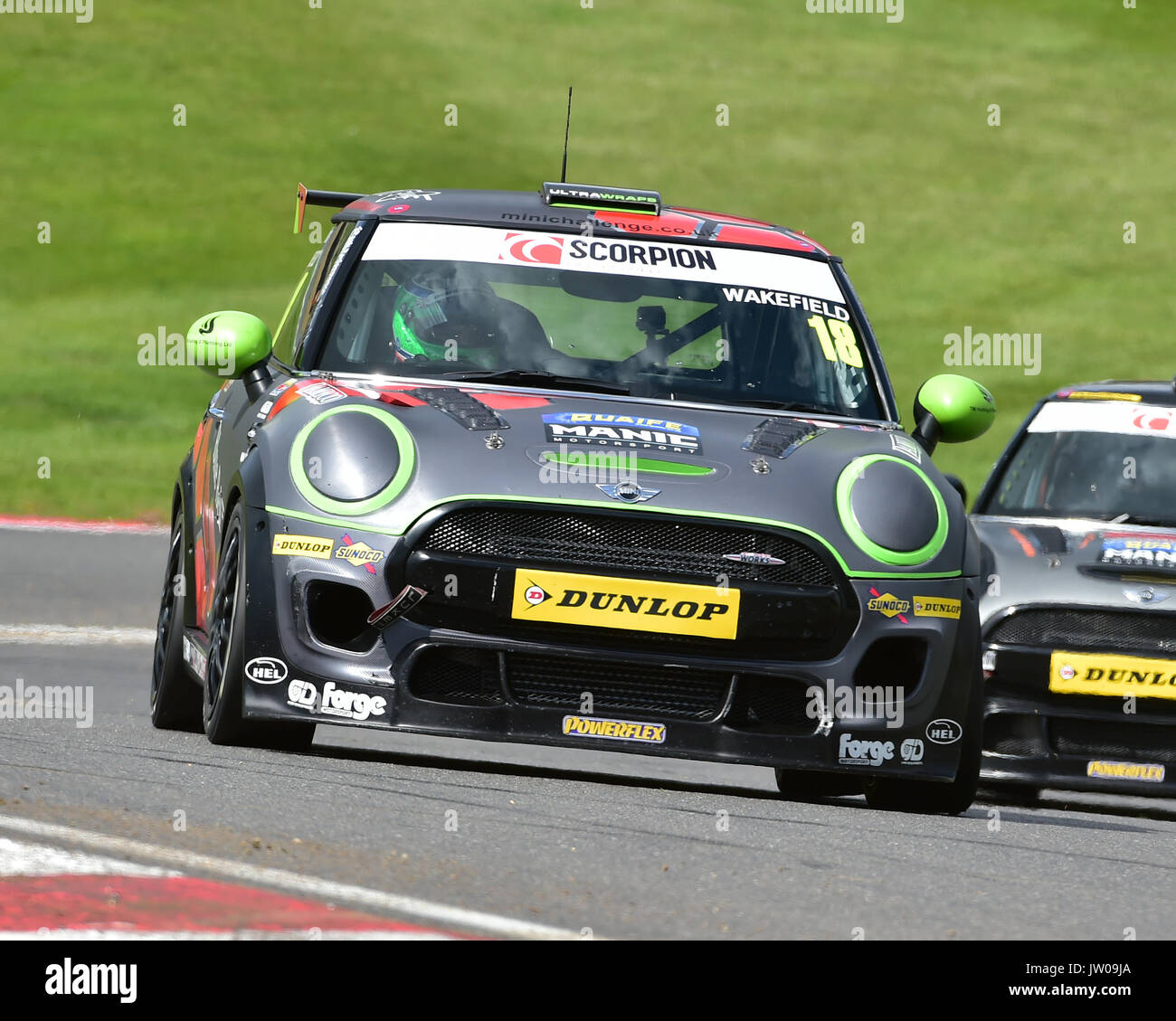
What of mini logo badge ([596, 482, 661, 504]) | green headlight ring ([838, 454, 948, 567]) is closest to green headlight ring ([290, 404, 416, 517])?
A: mini logo badge ([596, 482, 661, 504])

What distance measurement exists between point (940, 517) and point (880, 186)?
34675 millimetres

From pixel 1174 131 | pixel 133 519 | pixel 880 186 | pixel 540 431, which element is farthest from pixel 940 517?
pixel 1174 131

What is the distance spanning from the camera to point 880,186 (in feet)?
133

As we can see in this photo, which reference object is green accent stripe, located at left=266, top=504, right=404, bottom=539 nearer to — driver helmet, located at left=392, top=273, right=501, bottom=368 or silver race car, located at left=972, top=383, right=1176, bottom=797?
driver helmet, located at left=392, top=273, right=501, bottom=368

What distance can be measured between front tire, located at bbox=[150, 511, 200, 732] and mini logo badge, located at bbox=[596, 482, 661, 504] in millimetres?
2110

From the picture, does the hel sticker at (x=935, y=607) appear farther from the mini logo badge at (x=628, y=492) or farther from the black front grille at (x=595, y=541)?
the mini logo badge at (x=628, y=492)

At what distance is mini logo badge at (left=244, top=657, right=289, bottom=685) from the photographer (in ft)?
20.7

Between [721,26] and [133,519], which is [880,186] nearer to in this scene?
[721,26]

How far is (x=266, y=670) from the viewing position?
6.32 m

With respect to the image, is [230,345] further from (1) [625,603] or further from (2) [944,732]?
(2) [944,732]

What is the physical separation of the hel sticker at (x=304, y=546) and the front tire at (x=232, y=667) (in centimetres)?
15

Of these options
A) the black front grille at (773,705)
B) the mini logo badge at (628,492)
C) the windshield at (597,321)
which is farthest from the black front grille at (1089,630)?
the mini logo badge at (628,492)

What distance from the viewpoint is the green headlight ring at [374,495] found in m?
6.29
